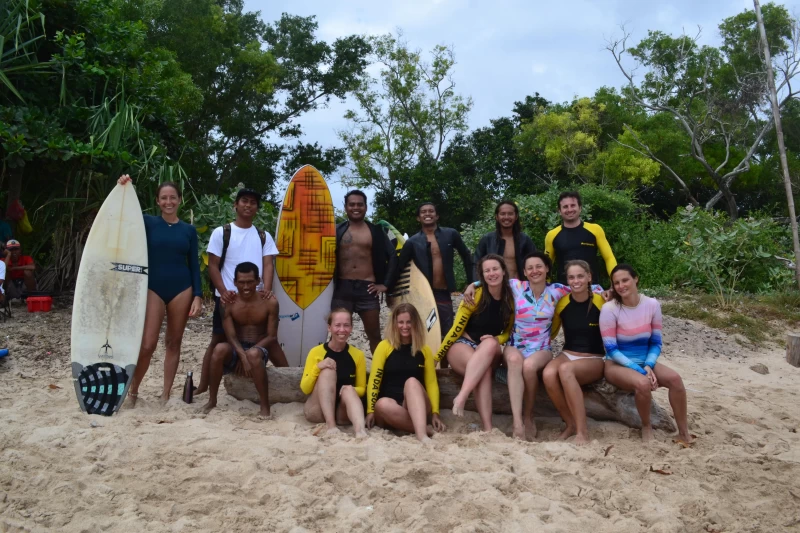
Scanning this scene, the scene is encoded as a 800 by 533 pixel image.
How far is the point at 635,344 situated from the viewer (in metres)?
3.75

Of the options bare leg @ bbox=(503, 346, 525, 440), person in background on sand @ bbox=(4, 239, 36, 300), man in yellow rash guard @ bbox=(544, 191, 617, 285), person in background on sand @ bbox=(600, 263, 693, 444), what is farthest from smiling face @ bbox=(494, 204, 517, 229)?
person in background on sand @ bbox=(4, 239, 36, 300)

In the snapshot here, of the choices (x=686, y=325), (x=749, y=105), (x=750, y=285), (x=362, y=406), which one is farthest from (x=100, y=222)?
(x=749, y=105)

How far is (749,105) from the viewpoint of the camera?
20000 millimetres

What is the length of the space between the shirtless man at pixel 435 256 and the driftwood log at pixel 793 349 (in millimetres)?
3810

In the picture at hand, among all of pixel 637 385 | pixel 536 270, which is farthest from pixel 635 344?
pixel 536 270

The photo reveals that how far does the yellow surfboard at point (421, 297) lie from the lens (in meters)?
4.79

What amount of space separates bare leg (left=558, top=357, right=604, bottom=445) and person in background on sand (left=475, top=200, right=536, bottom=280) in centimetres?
91

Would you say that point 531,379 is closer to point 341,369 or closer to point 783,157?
point 341,369

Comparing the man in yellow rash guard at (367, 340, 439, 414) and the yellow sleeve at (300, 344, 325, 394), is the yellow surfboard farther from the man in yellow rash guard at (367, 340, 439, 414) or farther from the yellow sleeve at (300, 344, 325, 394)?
the yellow sleeve at (300, 344, 325, 394)

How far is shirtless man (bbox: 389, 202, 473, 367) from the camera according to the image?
4883mm

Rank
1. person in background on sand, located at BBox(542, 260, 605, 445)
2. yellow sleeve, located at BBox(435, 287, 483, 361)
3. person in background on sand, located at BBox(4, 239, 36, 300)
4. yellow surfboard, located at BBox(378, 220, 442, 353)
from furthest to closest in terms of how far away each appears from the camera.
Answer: person in background on sand, located at BBox(4, 239, 36, 300), yellow surfboard, located at BBox(378, 220, 442, 353), yellow sleeve, located at BBox(435, 287, 483, 361), person in background on sand, located at BBox(542, 260, 605, 445)

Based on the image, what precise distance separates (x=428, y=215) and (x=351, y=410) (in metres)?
1.69

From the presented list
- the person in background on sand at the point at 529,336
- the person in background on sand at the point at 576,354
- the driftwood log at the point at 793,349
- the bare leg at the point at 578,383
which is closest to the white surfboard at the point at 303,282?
the person in background on sand at the point at 529,336

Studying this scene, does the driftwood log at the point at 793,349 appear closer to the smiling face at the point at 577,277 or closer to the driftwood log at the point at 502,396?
the driftwood log at the point at 502,396
